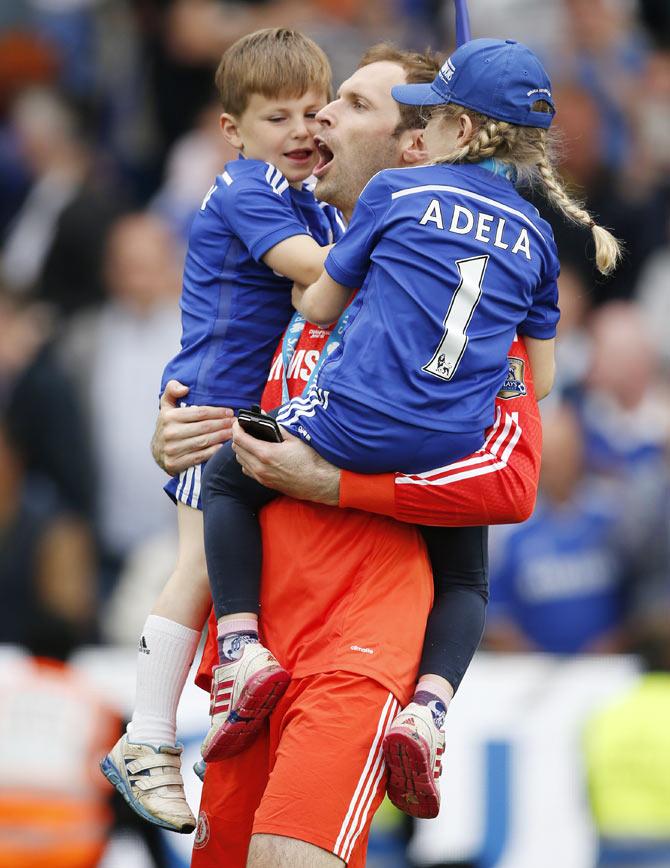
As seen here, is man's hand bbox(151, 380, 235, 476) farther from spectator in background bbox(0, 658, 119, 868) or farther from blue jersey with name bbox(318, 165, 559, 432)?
spectator in background bbox(0, 658, 119, 868)

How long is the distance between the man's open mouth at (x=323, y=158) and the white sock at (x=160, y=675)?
1150 mm

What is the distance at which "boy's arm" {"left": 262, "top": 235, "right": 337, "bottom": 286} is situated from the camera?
3.89 meters

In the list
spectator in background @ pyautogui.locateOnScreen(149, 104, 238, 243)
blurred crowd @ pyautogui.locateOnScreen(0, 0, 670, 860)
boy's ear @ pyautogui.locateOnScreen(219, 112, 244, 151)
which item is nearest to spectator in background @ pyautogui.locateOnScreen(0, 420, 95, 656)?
blurred crowd @ pyautogui.locateOnScreen(0, 0, 670, 860)

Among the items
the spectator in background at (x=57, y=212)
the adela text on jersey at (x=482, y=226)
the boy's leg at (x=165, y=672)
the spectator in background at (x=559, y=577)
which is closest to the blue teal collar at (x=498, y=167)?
the adela text on jersey at (x=482, y=226)

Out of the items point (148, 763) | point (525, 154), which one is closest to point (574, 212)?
point (525, 154)

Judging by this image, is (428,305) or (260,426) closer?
(428,305)

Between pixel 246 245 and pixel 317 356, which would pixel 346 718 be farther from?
pixel 246 245

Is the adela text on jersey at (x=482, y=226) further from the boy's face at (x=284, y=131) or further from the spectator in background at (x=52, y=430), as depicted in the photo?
the spectator in background at (x=52, y=430)

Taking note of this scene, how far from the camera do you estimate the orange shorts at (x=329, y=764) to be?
144 inches

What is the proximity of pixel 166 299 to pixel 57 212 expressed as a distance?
3.92 ft

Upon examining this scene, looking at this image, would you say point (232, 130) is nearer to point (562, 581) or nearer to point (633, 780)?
point (633, 780)

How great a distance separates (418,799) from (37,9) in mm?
8195

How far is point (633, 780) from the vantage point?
20.3 ft

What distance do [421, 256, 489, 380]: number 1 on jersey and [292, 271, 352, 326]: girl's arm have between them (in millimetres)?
255
